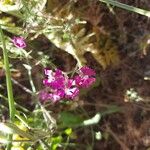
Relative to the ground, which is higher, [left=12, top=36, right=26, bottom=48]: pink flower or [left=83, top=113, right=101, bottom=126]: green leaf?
[left=12, top=36, right=26, bottom=48]: pink flower

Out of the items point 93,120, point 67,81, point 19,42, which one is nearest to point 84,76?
point 67,81

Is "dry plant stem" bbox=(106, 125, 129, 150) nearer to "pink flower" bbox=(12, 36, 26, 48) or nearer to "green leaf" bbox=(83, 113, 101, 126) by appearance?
"green leaf" bbox=(83, 113, 101, 126)

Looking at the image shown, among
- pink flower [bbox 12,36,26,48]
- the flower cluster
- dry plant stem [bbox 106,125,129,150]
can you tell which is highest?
pink flower [bbox 12,36,26,48]

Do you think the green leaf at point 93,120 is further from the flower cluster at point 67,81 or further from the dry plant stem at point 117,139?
the flower cluster at point 67,81

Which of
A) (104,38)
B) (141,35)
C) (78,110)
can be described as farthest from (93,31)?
(78,110)

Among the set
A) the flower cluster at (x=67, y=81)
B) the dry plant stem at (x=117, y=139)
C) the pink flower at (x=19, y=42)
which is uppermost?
the pink flower at (x=19, y=42)

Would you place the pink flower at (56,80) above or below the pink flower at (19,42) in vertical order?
below

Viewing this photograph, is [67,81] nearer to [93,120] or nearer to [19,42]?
[19,42]

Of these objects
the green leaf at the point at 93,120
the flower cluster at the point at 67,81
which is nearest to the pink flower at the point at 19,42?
the flower cluster at the point at 67,81

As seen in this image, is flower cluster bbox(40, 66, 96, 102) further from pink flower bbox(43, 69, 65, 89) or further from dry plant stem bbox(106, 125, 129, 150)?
dry plant stem bbox(106, 125, 129, 150)

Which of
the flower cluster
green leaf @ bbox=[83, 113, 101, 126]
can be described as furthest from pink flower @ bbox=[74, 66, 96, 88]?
green leaf @ bbox=[83, 113, 101, 126]

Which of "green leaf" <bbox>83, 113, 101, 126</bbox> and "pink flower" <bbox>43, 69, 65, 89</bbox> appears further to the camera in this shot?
"green leaf" <bbox>83, 113, 101, 126</bbox>

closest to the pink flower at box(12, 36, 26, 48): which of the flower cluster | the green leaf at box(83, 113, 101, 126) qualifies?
the flower cluster
